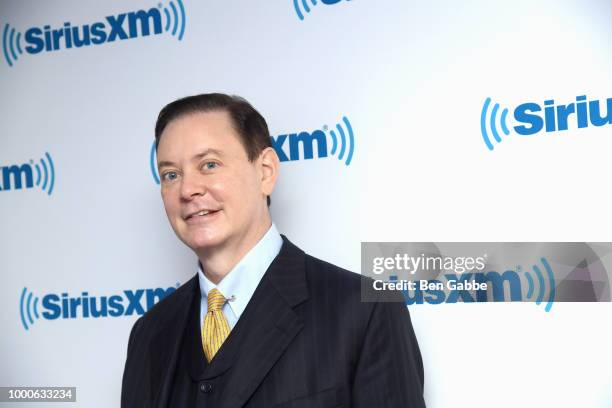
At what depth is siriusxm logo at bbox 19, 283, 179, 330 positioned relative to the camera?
2553mm

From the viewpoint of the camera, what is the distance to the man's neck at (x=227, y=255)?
1.84 m

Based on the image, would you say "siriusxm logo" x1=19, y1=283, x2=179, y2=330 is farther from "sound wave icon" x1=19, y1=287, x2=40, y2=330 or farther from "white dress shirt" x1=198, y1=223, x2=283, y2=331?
"white dress shirt" x1=198, y1=223, x2=283, y2=331

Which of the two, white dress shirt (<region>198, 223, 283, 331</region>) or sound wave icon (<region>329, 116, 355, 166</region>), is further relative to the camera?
sound wave icon (<region>329, 116, 355, 166</region>)

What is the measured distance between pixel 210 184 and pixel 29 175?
1299 mm

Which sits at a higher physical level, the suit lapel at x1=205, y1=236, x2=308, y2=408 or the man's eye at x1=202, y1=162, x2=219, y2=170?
the man's eye at x1=202, y1=162, x2=219, y2=170

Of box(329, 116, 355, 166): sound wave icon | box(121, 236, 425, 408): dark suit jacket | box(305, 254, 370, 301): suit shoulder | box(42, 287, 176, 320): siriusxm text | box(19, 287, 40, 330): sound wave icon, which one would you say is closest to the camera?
box(121, 236, 425, 408): dark suit jacket

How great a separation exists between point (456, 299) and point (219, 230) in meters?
0.74

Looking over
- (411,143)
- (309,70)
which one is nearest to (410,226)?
(411,143)

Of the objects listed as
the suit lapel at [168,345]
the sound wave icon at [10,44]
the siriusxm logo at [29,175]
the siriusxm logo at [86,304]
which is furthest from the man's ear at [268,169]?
the sound wave icon at [10,44]

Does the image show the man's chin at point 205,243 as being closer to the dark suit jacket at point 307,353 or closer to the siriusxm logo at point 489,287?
the dark suit jacket at point 307,353

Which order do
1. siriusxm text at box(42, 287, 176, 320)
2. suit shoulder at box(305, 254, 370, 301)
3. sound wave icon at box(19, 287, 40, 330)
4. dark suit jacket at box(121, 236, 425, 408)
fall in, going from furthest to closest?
sound wave icon at box(19, 287, 40, 330) → siriusxm text at box(42, 287, 176, 320) → suit shoulder at box(305, 254, 370, 301) → dark suit jacket at box(121, 236, 425, 408)

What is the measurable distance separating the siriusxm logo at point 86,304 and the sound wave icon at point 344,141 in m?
0.74

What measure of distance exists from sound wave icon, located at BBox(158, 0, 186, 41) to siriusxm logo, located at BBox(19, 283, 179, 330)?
0.88 meters

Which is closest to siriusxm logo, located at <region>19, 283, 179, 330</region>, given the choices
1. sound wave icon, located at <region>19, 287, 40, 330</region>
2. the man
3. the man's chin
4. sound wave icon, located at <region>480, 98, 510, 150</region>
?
sound wave icon, located at <region>19, 287, 40, 330</region>
